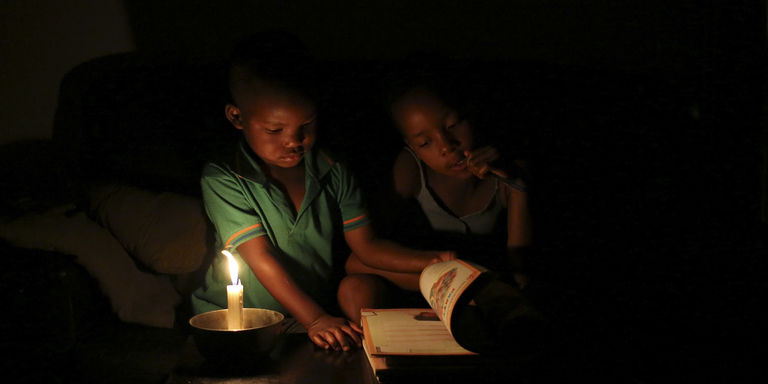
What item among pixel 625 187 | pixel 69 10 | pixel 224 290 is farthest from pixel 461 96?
pixel 69 10

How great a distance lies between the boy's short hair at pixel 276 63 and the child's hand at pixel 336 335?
376mm

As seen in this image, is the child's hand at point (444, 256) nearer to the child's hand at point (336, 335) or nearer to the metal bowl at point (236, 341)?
the child's hand at point (336, 335)

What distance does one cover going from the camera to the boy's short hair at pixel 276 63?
102cm

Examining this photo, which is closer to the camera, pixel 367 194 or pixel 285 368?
pixel 285 368

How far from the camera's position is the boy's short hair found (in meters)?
1.02

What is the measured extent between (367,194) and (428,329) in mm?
528

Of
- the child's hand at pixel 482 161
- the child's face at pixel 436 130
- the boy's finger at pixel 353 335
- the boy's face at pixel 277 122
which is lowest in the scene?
the boy's finger at pixel 353 335

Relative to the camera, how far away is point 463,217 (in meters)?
1.26

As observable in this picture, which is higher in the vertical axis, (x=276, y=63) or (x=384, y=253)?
(x=276, y=63)

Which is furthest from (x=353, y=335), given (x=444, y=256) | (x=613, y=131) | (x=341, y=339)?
(x=613, y=131)

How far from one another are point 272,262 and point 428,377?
41cm

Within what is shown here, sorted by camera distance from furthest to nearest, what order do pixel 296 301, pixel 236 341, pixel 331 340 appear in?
pixel 296 301 < pixel 331 340 < pixel 236 341

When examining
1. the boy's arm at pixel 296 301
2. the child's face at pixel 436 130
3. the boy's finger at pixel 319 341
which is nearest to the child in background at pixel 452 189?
the child's face at pixel 436 130

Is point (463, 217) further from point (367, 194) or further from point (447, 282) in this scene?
point (447, 282)
